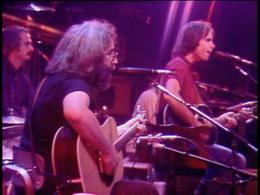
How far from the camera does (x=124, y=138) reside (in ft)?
11.3

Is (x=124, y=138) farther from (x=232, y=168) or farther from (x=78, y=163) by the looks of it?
(x=232, y=168)

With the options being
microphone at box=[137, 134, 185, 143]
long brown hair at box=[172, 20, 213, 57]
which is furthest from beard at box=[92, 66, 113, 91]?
long brown hair at box=[172, 20, 213, 57]

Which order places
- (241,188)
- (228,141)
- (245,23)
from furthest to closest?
1. (245,23)
2. (228,141)
3. (241,188)

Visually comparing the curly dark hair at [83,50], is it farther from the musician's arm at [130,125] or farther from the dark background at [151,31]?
the dark background at [151,31]

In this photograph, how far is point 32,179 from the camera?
304 cm

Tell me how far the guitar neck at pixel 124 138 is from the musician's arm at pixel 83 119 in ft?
1.20

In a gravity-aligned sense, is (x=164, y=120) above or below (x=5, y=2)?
below

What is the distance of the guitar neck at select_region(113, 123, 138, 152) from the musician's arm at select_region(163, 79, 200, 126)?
0.68 m

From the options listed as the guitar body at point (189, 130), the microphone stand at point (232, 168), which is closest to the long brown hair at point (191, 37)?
the guitar body at point (189, 130)

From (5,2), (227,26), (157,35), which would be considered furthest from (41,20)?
(227,26)

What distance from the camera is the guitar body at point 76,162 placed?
9.57 feet

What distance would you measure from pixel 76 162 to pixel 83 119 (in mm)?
243

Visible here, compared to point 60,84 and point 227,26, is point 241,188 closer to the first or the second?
point 60,84

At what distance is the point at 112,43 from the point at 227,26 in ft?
12.6
